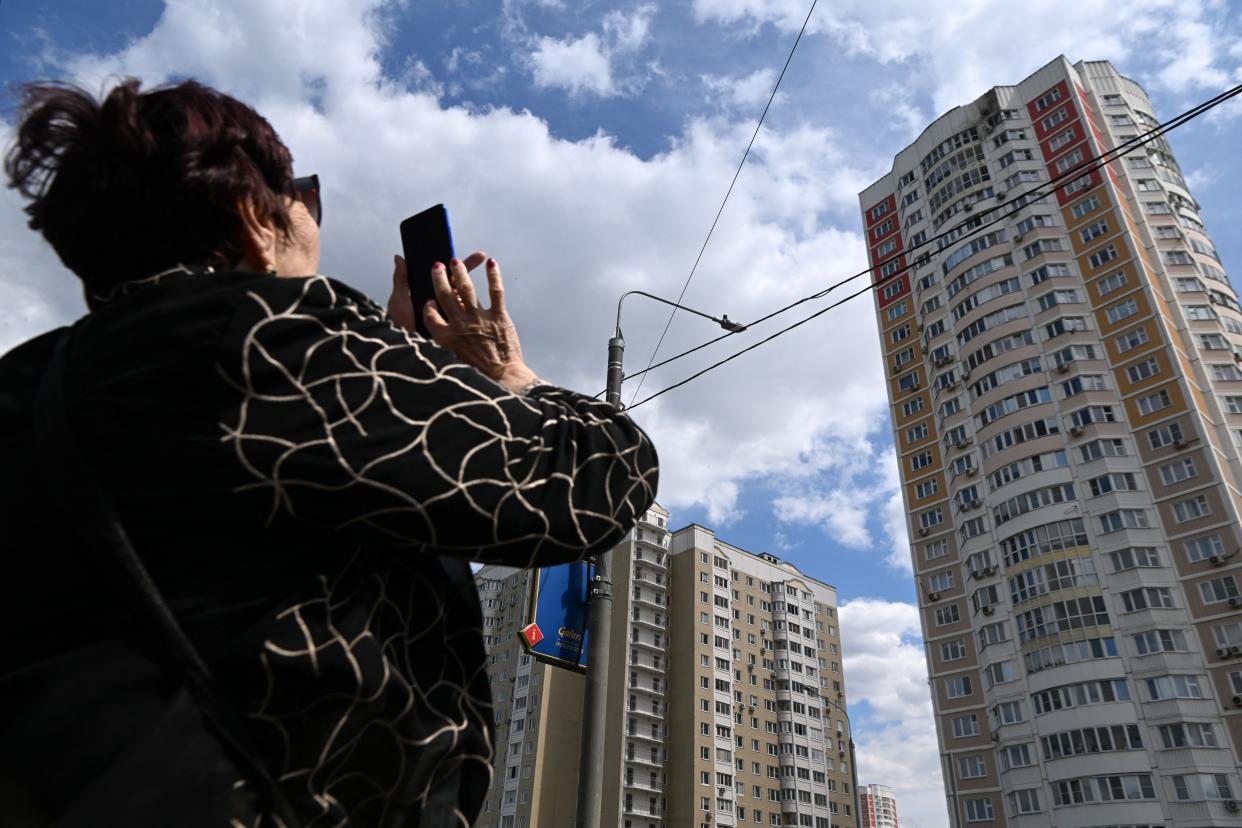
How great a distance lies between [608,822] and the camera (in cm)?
5925

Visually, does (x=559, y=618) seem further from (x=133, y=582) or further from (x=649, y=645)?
(x=649, y=645)

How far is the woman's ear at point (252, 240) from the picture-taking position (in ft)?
3.84

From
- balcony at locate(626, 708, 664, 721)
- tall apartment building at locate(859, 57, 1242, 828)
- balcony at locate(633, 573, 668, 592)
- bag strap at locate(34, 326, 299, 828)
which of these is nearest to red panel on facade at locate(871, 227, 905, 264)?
tall apartment building at locate(859, 57, 1242, 828)

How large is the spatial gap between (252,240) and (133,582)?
22.1 inches

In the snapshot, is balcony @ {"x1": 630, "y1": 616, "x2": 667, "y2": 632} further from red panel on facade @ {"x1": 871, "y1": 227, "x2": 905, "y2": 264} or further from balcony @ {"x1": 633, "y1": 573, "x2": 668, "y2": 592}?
red panel on facade @ {"x1": 871, "y1": 227, "x2": 905, "y2": 264}

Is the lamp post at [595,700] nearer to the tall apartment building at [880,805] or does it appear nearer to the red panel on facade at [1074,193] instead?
the red panel on facade at [1074,193]

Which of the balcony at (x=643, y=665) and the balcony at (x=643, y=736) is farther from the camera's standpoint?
the balcony at (x=643, y=665)

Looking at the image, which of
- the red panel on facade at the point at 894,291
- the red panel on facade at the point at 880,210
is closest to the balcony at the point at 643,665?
the red panel on facade at the point at 894,291

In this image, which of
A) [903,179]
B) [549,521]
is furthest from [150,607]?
[903,179]

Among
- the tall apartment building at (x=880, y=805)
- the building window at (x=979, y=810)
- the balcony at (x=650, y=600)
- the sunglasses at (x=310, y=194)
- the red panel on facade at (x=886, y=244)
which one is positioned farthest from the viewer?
the tall apartment building at (x=880, y=805)

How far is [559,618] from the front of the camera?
7707mm

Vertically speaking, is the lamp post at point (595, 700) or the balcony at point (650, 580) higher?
the balcony at point (650, 580)

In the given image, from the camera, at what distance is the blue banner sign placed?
24.6ft

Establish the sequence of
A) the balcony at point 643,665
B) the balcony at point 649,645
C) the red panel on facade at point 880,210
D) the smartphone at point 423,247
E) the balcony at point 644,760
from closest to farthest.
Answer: the smartphone at point 423,247 → the red panel on facade at point 880,210 → the balcony at point 644,760 → the balcony at point 643,665 → the balcony at point 649,645
